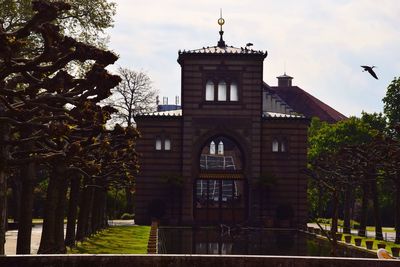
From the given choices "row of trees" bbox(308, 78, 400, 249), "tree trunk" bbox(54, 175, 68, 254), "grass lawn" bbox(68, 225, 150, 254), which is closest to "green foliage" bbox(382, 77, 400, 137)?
"row of trees" bbox(308, 78, 400, 249)

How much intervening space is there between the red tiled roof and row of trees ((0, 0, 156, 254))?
104399 millimetres

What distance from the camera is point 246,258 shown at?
78.0ft

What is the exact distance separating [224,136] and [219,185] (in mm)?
5817

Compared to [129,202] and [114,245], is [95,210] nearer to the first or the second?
[114,245]

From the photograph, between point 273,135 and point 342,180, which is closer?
point 342,180

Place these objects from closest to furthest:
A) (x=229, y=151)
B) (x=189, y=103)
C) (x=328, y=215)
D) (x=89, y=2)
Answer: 1. (x=89, y=2)
2. (x=189, y=103)
3. (x=229, y=151)
4. (x=328, y=215)

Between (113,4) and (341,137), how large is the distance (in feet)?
170

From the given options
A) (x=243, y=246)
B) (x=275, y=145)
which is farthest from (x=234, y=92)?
(x=243, y=246)

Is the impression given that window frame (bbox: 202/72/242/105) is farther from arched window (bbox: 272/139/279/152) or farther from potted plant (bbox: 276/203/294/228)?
potted plant (bbox: 276/203/294/228)

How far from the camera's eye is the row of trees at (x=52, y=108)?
67.8 feet

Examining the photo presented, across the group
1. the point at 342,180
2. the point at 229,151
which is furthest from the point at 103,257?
the point at 229,151

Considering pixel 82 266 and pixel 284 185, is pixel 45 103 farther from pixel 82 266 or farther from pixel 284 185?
pixel 284 185

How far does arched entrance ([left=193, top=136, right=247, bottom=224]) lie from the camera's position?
73.7m

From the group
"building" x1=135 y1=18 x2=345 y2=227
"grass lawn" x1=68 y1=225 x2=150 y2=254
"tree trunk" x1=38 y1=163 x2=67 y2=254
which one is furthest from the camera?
"building" x1=135 y1=18 x2=345 y2=227
